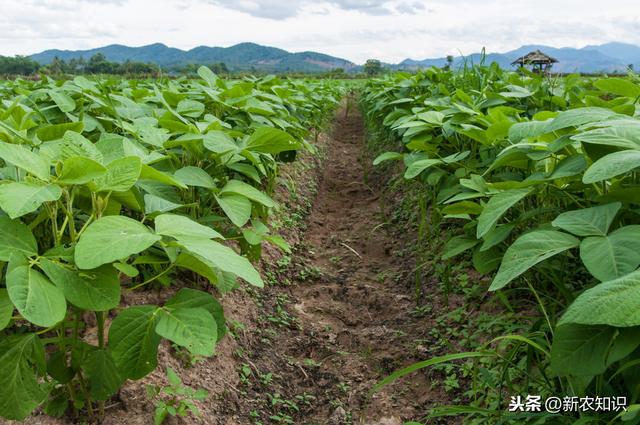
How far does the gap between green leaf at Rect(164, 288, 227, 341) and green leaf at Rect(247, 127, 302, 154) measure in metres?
0.84

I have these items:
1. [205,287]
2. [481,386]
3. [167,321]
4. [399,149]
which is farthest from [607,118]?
[399,149]

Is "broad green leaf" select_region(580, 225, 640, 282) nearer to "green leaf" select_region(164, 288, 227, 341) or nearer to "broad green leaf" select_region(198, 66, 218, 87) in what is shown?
"green leaf" select_region(164, 288, 227, 341)

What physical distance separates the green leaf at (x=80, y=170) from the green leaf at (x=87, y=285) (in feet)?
0.63

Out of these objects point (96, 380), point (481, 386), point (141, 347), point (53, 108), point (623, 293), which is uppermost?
point (53, 108)

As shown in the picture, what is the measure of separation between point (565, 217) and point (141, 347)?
1.06 meters

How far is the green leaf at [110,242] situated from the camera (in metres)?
1.02

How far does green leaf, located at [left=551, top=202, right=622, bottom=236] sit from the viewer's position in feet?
4.15

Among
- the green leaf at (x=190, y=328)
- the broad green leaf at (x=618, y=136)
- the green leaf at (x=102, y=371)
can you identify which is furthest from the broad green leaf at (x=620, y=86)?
the green leaf at (x=102, y=371)

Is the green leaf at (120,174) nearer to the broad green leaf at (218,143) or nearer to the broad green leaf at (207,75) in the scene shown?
the broad green leaf at (218,143)

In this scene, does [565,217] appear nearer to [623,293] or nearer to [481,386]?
[623,293]

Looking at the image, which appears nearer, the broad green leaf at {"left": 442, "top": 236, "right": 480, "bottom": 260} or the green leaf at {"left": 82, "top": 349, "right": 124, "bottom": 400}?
the green leaf at {"left": 82, "top": 349, "right": 124, "bottom": 400}

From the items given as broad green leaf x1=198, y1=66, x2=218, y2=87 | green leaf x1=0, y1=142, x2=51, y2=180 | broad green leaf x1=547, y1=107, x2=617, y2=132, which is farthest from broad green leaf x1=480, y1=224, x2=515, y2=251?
broad green leaf x1=198, y1=66, x2=218, y2=87

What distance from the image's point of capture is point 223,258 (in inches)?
43.8

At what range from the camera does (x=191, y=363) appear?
1965 mm
